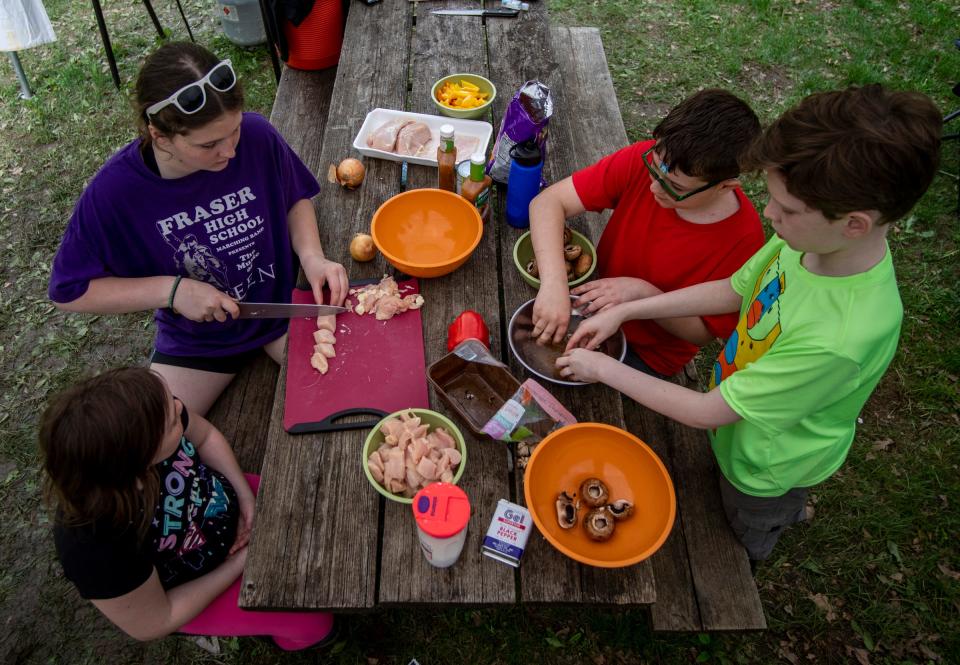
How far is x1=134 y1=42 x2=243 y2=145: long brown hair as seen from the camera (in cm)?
187

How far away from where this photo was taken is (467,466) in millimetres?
1737

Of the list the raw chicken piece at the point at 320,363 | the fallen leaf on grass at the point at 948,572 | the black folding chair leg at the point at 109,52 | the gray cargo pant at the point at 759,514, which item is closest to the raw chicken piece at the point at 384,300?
the raw chicken piece at the point at 320,363

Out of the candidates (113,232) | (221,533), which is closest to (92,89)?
(113,232)

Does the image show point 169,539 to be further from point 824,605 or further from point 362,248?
point 824,605

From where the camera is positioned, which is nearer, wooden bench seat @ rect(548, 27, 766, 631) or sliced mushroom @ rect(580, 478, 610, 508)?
sliced mushroom @ rect(580, 478, 610, 508)

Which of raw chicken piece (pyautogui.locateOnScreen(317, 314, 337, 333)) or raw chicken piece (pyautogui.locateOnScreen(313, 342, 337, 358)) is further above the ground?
raw chicken piece (pyautogui.locateOnScreen(317, 314, 337, 333))

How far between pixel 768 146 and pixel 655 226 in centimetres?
77

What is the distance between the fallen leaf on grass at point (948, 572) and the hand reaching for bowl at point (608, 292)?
2.26 metres

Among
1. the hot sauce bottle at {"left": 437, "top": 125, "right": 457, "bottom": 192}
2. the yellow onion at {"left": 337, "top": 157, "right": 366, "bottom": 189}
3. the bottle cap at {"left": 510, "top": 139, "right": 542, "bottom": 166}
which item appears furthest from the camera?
the yellow onion at {"left": 337, "top": 157, "right": 366, "bottom": 189}

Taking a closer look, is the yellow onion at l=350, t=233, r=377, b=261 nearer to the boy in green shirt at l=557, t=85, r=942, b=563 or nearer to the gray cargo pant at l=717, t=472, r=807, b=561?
the boy in green shirt at l=557, t=85, r=942, b=563

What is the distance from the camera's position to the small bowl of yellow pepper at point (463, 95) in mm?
2852

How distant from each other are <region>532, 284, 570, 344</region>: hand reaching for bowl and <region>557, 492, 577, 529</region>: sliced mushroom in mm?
587

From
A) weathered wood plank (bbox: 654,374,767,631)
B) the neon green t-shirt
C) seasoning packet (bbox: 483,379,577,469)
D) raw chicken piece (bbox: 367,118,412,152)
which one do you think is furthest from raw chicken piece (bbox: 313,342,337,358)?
weathered wood plank (bbox: 654,374,767,631)

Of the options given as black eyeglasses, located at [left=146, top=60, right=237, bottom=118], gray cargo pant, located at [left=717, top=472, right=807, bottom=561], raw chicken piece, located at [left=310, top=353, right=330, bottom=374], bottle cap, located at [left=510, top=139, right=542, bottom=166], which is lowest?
gray cargo pant, located at [left=717, top=472, right=807, bottom=561]
